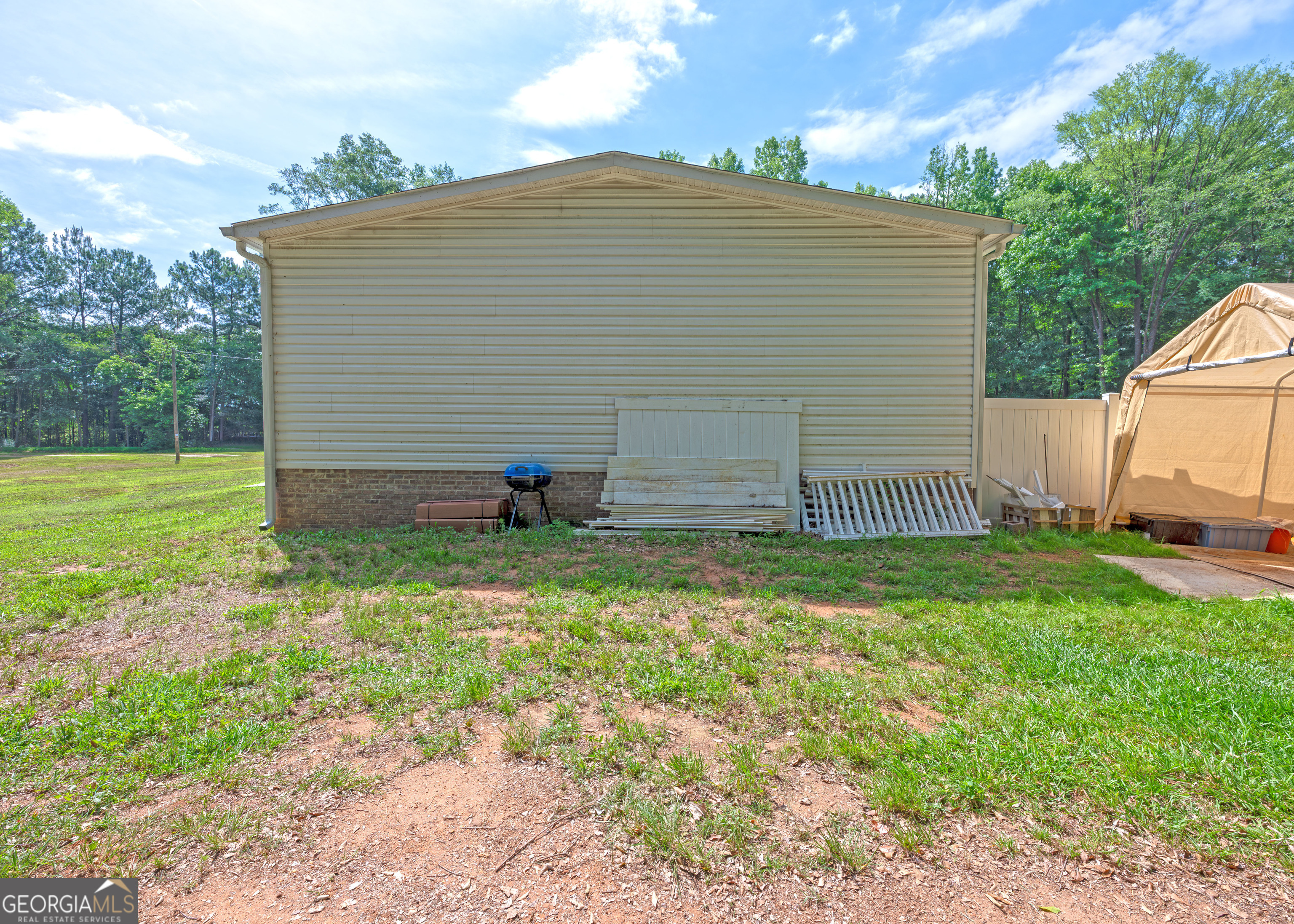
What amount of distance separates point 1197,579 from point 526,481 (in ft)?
23.1

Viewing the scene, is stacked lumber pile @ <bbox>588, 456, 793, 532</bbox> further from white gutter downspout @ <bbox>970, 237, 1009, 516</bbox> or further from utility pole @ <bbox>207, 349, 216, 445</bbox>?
utility pole @ <bbox>207, 349, 216, 445</bbox>

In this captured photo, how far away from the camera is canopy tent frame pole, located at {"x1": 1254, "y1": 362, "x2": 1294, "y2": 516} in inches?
292

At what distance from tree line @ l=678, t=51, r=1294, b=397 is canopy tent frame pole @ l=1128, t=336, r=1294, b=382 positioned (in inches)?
474

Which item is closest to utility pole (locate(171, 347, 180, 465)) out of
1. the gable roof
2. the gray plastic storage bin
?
the gable roof

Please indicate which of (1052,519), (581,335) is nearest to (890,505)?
(1052,519)

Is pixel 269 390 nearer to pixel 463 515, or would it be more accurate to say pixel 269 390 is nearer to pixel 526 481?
pixel 463 515

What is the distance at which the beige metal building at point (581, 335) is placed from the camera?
7.11 metres

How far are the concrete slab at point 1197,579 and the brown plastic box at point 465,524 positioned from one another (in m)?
6.79

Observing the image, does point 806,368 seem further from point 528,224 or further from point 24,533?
point 24,533

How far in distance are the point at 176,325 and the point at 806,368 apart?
214 ft

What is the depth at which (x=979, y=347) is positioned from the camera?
7.04 meters

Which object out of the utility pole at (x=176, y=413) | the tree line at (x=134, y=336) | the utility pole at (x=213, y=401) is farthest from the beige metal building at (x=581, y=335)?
the utility pole at (x=213, y=401)

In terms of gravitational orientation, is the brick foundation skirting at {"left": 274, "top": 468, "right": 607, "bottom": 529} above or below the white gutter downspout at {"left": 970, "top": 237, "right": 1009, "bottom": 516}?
below

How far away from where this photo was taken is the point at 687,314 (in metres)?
7.18
